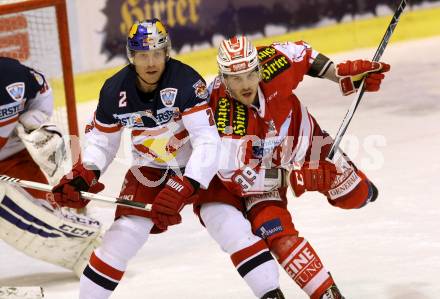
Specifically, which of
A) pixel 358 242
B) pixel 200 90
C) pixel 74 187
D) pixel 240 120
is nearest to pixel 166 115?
pixel 200 90

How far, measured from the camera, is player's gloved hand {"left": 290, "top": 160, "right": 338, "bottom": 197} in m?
3.55

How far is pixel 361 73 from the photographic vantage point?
3.84m

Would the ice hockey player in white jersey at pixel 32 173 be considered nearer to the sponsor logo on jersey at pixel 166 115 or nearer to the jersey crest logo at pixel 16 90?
the jersey crest logo at pixel 16 90

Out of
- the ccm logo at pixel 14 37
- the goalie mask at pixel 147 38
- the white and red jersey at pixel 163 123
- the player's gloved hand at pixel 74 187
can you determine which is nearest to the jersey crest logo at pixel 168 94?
the white and red jersey at pixel 163 123

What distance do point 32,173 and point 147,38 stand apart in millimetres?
1140

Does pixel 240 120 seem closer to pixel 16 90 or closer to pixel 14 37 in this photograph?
pixel 16 90

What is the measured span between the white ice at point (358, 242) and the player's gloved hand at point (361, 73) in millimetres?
763

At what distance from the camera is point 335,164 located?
3.79 metres

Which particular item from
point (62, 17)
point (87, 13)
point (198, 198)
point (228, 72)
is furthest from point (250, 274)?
point (87, 13)

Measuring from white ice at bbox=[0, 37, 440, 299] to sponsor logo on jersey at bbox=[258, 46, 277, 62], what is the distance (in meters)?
0.92

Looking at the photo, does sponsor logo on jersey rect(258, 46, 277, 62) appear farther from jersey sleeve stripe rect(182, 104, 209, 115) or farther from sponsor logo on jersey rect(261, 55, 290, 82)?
jersey sleeve stripe rect(182, 104, 209, 115)

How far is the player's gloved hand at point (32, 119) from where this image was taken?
4.45 meters

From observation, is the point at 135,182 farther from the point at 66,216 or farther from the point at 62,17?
the point at 62,17

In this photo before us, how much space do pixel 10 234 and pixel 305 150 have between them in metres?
1.29
